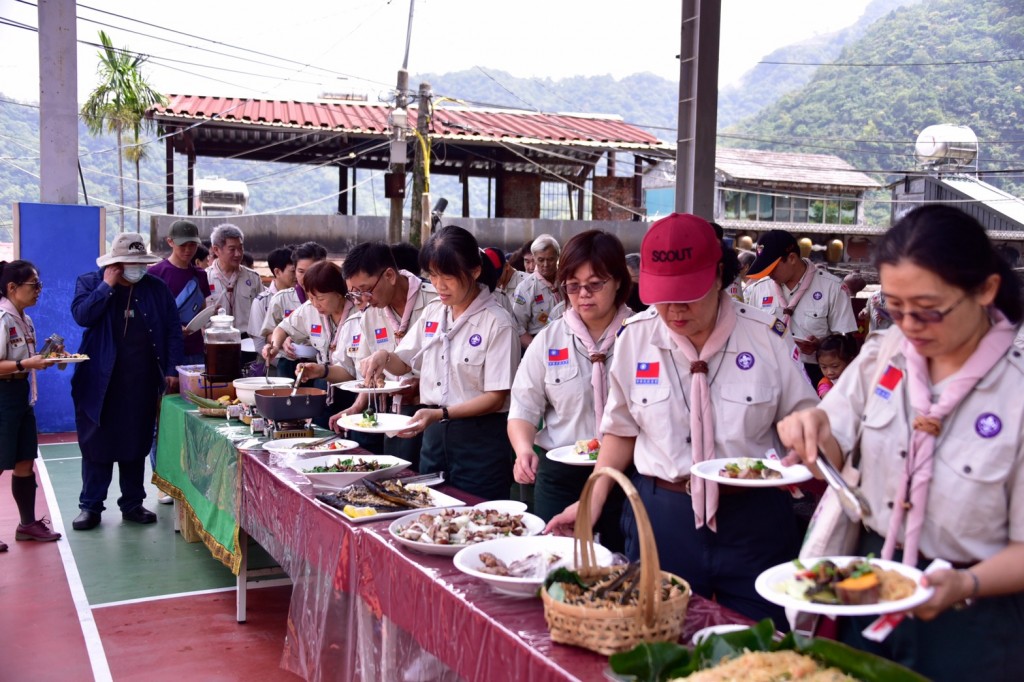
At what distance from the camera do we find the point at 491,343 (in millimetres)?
3428

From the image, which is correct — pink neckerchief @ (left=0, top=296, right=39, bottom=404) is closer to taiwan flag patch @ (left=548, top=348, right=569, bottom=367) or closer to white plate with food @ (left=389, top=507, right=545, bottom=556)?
taiwan flag patch @ (left=548, top=348, right=569, bottom=367)

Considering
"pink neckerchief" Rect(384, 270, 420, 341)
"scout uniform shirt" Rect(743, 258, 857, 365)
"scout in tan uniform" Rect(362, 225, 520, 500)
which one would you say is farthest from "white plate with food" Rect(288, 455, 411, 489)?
"scout uniform shirt" Rect(743, 258, 857, 365)

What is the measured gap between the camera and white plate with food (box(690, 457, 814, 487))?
192 centimetres

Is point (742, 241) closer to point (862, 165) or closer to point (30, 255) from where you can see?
point (30, 255)

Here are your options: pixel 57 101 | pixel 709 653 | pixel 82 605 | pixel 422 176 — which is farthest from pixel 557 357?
pixel 422 176

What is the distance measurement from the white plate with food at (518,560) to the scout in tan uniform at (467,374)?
1.23m

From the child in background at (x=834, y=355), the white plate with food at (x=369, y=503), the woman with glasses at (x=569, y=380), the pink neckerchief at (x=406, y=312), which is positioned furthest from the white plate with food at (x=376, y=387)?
the child in background at (x=834, y=355)

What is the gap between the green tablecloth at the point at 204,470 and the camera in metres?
4.13

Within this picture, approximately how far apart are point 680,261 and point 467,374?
1484 mm

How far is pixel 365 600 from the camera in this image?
2658 millimetres

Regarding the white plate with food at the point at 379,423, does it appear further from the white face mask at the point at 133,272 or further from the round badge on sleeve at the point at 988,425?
the white face mask at the point at 133,272

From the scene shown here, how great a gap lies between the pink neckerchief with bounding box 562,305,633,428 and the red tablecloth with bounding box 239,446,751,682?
54 centimetres

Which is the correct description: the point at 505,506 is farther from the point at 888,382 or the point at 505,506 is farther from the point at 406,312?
the point at 406,312

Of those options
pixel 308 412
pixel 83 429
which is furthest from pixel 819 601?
pixel 83 429
